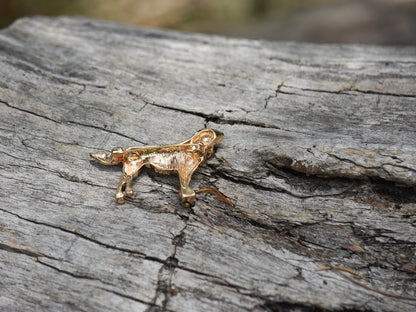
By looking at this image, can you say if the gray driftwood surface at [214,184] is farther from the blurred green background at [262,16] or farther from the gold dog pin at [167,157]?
the blurred green background at [262,16]

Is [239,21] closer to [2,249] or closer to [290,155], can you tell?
[290,155]

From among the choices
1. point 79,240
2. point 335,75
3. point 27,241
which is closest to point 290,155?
point 335,75

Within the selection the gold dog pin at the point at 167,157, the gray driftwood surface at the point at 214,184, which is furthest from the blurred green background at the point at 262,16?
the gold dog pin at the point at 167,157

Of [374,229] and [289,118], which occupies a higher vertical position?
[289,118]

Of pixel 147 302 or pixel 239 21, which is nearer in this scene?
pixel 147 302

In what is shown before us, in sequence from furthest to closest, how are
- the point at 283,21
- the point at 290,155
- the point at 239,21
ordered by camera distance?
the point at 239,21
the point at 283,21
the point at 290,155

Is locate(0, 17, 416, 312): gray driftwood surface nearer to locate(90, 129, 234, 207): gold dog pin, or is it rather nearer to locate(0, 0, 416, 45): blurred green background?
locate(90, 129, 234, 207): gold dog pin

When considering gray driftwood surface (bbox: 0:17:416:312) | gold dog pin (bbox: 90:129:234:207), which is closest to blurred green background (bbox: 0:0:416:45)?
gray driftwood surface (bbox: 0:17:416:312)
